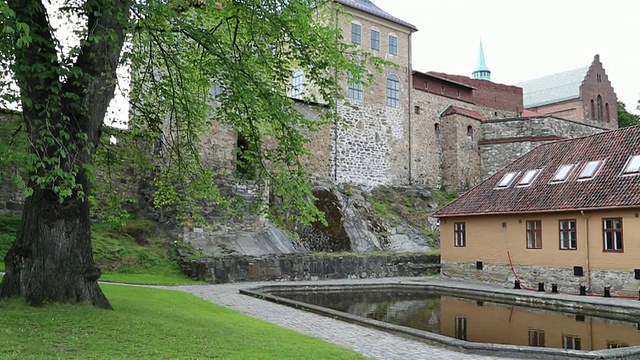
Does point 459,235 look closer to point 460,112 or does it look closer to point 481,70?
point 460,112

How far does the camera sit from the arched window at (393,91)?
117ft

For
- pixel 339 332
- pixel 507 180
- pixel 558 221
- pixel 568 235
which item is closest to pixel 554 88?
pixel 507 180

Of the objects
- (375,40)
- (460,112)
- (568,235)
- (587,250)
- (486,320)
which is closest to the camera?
(486,320)

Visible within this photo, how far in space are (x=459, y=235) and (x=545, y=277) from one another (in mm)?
4394

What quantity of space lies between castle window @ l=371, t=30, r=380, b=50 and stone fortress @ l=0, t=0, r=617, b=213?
62 mm

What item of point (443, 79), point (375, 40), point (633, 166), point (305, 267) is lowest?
point (305, 267)

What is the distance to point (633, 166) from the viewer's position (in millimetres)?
17859

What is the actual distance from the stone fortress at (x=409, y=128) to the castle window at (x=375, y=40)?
0.20 ft

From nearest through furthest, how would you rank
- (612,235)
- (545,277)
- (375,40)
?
(612,235)
(545,277)
(375,40)

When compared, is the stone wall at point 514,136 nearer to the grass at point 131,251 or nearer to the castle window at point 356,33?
the castle window at point 356,33

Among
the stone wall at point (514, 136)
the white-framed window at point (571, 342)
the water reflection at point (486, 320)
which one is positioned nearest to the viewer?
the white-framed window at point (571, 342)

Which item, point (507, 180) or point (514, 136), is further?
point (514, 136)

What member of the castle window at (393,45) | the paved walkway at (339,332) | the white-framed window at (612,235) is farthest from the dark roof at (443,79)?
the paved walkway at (339,332)

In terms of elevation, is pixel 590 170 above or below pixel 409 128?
below
